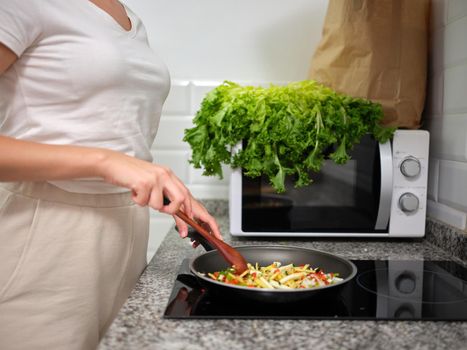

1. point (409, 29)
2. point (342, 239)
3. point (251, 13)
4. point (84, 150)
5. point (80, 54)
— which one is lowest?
point (342, 239)

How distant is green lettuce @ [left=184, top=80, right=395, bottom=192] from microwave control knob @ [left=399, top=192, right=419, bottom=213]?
154mm

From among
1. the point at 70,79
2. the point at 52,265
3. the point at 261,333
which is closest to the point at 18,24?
the point at 70,79

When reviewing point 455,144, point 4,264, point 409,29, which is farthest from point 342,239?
point 4,264

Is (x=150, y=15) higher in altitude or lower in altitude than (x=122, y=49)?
higher

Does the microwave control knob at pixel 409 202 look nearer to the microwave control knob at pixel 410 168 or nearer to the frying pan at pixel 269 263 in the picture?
the microwave control knob at pixel 410 168

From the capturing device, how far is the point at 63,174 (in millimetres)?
759

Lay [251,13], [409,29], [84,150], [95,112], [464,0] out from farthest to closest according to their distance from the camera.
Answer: [251,13] < [409,29] < [464,0] < [95,112] < [84,150]

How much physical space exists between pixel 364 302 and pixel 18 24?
27.4 inches

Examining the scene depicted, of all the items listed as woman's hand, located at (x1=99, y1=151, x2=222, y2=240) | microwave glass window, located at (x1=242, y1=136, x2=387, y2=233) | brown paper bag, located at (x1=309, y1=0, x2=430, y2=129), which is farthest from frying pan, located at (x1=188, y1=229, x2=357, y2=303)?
brown paper bag, located at (x1=309, y1=0, x2=430, y2=129)

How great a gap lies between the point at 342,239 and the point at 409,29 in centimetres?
58

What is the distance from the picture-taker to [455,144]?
48.2 inches

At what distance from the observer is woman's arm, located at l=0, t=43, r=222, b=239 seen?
2.40ft

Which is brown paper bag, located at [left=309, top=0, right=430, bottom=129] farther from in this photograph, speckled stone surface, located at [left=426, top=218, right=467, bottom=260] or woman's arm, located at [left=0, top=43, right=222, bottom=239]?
woman's arm, located at [left=0, top=43, right=222, bottom=239]

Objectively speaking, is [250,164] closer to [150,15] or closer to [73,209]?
[73,209]
